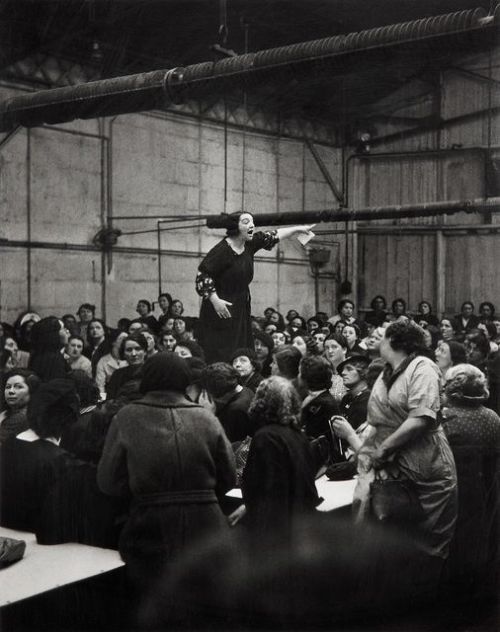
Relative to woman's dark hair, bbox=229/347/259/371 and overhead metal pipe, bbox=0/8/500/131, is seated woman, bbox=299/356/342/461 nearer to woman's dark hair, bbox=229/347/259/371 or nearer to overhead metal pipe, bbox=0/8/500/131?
woman's dark hair, bbox=229/347/259/371

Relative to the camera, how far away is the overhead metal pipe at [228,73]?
512cm

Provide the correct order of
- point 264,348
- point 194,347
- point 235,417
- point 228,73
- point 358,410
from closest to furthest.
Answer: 1. point 235,417
2. point 358,410
3. point 228,73
4. point 194,347
5. point 264,348

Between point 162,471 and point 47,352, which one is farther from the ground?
point 47,352

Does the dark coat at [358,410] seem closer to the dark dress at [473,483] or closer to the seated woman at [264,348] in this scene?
the dark dress at [473,483]

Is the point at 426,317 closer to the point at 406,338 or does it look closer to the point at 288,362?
the point at 288,362

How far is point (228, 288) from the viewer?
664cm

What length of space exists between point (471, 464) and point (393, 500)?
0.68 m

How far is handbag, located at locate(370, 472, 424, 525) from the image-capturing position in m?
3.57

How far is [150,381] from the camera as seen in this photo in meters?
3.01

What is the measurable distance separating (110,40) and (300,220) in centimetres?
437

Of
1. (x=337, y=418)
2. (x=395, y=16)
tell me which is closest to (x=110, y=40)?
(x=395, y=16)

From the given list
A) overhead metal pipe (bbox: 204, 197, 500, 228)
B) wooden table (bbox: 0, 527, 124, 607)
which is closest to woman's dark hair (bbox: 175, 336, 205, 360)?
wooden table (bbox: 0, 527, 124, 607)

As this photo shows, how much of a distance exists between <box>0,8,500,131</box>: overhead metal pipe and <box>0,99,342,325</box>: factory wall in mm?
5010

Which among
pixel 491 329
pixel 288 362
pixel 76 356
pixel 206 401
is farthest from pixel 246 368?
pixel 491 329
